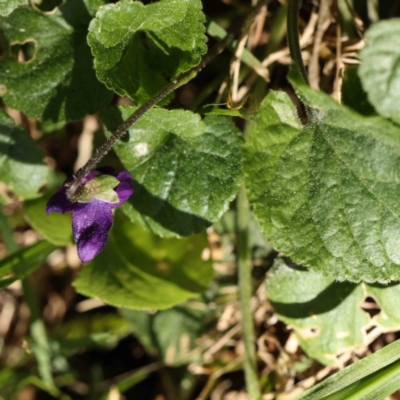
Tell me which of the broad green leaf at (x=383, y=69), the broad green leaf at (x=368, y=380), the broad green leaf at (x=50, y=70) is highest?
the broad green leaf at (x=383, y=69)

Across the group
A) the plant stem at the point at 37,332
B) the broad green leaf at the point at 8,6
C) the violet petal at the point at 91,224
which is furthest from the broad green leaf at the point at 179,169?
the plant stem at the point at 37,332

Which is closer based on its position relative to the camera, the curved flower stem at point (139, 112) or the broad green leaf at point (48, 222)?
the curved flower stem at point (139, 112)

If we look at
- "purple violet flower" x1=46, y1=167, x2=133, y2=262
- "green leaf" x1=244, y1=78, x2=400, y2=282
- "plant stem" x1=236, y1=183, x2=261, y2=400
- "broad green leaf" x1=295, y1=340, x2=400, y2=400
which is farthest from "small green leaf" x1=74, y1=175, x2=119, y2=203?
"broad green leaf" x1=295, y1=340, x2=400, y2=400

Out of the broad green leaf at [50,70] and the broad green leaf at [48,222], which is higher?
the broad green leaf at [50,70]

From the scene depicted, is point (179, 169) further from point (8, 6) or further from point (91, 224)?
point (8, 6)

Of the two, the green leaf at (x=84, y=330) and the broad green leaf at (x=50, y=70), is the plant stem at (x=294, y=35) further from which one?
the green leaf at (x=84, y=330)

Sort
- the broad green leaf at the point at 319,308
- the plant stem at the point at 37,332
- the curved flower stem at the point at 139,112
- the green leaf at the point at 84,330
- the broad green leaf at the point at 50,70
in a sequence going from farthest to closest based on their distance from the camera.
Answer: the green leaf at the point at 84,330 → the plant stem at the point at 37,332 → the broad green leaf at the point at 319,308 → the broad green leaf at the point at 50,70 → the curved flower stem at the point at 139,112
